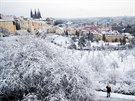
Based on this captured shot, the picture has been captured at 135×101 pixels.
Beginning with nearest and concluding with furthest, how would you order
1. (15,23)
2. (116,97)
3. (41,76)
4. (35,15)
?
(41,76) → (116,97) → (15,23) → (35,15)

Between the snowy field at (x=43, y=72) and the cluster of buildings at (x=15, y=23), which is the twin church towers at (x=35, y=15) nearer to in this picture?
the cluster of buildings at (x=15, y=23)

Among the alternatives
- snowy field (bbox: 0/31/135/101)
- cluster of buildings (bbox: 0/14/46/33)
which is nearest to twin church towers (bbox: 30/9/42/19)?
cluster of buildings (bbox: 0/14/46/33)

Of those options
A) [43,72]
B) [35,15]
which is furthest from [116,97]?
[35,15]

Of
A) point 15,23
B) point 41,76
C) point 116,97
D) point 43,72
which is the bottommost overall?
point 116,97

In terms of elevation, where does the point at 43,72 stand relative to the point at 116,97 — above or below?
above

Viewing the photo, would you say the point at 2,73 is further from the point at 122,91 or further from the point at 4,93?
the point at 122,91

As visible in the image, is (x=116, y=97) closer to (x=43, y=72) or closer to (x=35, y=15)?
(x=43, y=72)

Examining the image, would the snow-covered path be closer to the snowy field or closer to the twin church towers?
the snowy field

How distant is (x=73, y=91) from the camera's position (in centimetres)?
1193

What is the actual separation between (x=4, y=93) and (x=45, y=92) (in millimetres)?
2146

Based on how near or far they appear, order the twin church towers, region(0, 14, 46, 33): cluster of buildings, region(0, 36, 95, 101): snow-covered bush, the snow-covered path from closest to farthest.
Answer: region(0, 36, 95, 101): snow-covered bush < the snow-covered path < region(0, 14, 46, 33): cluster of buildings < the twin church towers

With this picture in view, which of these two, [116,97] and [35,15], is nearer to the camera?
[116,97]

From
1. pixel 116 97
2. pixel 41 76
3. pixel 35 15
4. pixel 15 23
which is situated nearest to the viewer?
pixel 41 76

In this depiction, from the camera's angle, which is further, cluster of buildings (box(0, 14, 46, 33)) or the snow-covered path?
cluster of buildings (box(0, 14, 46, 33))
